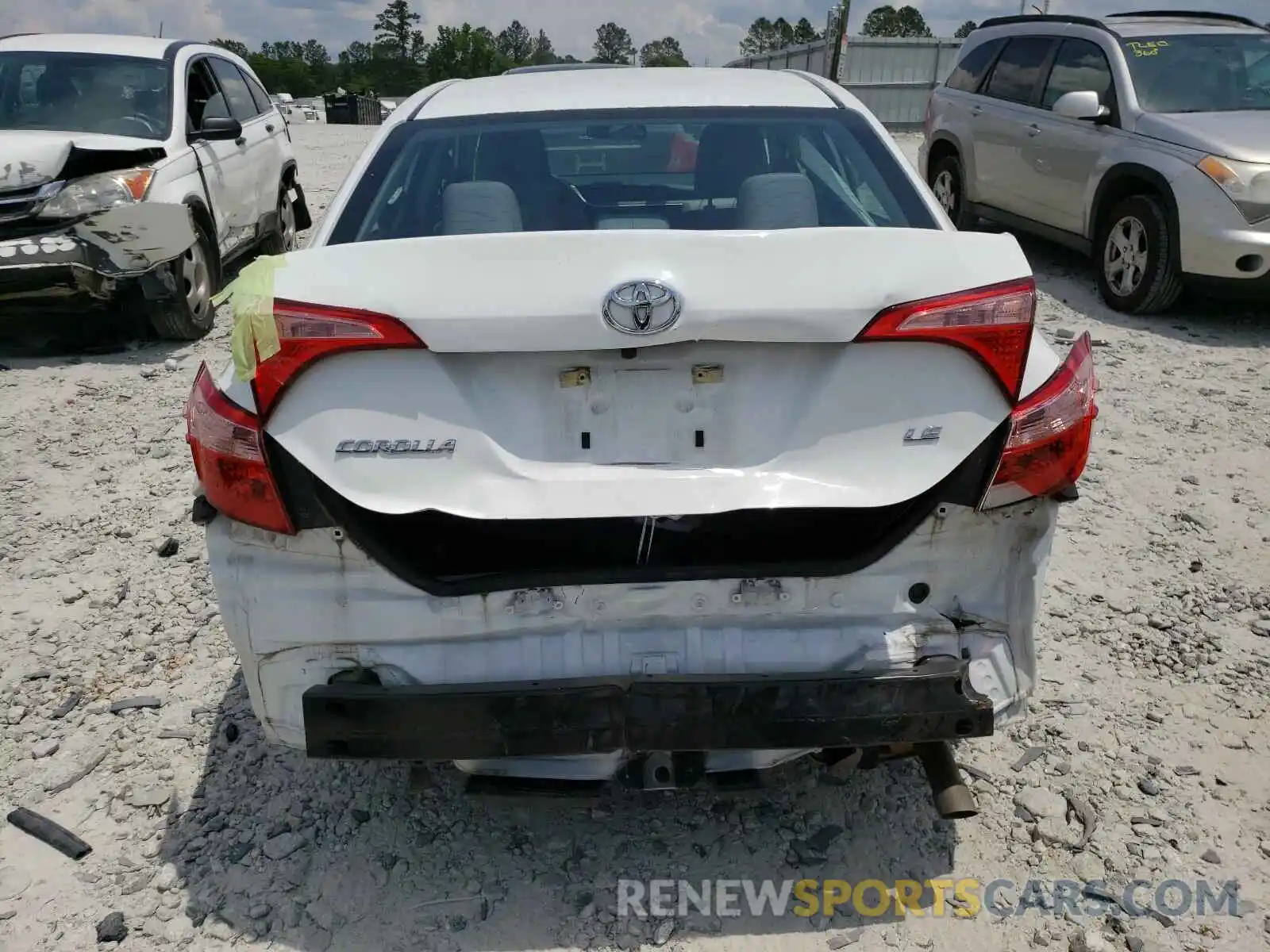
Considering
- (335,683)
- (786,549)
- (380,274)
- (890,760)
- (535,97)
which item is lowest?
(890,760)

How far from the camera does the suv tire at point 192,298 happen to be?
21.7 feet

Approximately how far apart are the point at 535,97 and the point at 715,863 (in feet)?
7.38

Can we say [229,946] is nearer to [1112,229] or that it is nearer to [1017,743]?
[1017,743]

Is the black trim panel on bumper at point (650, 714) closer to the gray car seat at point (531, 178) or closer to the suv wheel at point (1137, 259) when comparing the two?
the gray car seat at point (531, 178)

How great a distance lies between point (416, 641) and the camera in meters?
2.15

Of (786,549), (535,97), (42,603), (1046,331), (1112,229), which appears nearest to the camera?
(786,549)

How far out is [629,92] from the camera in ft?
10.4

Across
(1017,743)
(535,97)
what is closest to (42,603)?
(535,97)

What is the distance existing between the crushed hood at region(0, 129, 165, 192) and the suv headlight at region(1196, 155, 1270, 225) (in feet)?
22.0

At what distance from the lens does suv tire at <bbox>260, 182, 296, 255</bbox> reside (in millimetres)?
9031

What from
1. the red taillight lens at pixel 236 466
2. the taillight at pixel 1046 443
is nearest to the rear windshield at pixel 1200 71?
the taillight at pixel 1046 443

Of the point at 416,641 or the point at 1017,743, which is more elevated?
the point at 416,641

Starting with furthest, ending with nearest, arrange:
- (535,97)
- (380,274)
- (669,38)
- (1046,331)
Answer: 1. (669,38)
2. (1046,331)
3. (535,97)
4. (380,274)

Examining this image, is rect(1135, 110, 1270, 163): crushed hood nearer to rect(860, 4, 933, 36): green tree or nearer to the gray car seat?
the gray car seat
